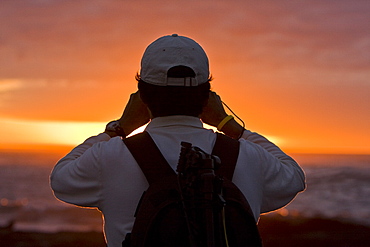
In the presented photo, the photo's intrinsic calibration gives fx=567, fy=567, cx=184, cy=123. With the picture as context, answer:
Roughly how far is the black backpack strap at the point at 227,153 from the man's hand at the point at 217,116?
258 millimetres

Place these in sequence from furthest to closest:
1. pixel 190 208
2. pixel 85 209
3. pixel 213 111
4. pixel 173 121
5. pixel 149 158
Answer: pixel 85 209
pixel 213 111
pixel 173 121
pixel 149 158
pixel 190 208

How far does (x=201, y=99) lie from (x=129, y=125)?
0.38m

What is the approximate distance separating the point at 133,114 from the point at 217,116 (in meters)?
0.43

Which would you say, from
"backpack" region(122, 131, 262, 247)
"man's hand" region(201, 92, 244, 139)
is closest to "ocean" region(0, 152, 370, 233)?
"man's hand" region(201, 92, 244, 139)

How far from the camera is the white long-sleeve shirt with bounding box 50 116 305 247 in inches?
98.3

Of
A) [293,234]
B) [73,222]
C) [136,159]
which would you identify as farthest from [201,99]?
[73,222]

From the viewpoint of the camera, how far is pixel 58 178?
2527 millimetres

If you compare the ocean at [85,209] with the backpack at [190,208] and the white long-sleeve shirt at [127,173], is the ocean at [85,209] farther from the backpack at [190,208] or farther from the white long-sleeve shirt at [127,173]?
the backpack at [190,208]

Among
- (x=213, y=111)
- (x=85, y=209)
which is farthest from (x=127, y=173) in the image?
(x=85, y=209)

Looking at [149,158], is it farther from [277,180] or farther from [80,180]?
[277,180]

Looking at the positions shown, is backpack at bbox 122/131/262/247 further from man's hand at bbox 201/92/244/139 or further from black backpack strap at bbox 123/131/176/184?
man's hand at bbox 201/92/244/139

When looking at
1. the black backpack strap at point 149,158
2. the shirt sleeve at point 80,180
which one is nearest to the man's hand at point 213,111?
the black backpack strap at point 149,158

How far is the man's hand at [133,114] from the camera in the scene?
2697 millimetres

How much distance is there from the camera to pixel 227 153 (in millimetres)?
2559
